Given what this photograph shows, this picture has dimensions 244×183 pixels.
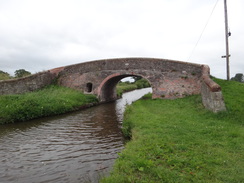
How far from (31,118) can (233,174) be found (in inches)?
432

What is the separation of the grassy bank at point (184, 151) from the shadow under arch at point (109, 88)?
9.91m

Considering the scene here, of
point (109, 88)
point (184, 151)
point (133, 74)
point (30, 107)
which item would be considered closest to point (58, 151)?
point (184, 151)

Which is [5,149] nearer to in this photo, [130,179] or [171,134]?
[130,179]

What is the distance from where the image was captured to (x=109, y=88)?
22484 mm

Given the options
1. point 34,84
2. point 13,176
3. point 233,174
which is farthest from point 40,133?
point 34,84

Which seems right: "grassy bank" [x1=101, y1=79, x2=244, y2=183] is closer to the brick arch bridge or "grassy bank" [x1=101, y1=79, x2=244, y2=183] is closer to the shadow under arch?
the brick arch bridge

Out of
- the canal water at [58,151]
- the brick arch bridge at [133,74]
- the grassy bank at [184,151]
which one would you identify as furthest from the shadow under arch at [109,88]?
the grassy bank at [184,151]

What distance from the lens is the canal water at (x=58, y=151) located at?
5055 millimetres

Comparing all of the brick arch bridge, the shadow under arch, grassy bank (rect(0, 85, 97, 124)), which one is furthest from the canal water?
the shadow under arch

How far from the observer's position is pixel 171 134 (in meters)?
6.53

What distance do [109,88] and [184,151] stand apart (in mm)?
17639

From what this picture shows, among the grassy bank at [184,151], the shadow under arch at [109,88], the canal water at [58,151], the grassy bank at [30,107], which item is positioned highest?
the shadow under arch at [109,88]

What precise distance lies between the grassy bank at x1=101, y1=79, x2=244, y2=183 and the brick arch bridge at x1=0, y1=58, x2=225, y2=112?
22.6 feet

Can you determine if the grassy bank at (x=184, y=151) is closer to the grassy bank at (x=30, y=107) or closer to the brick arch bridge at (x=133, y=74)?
the grassy bank at (x=30, y=107)
